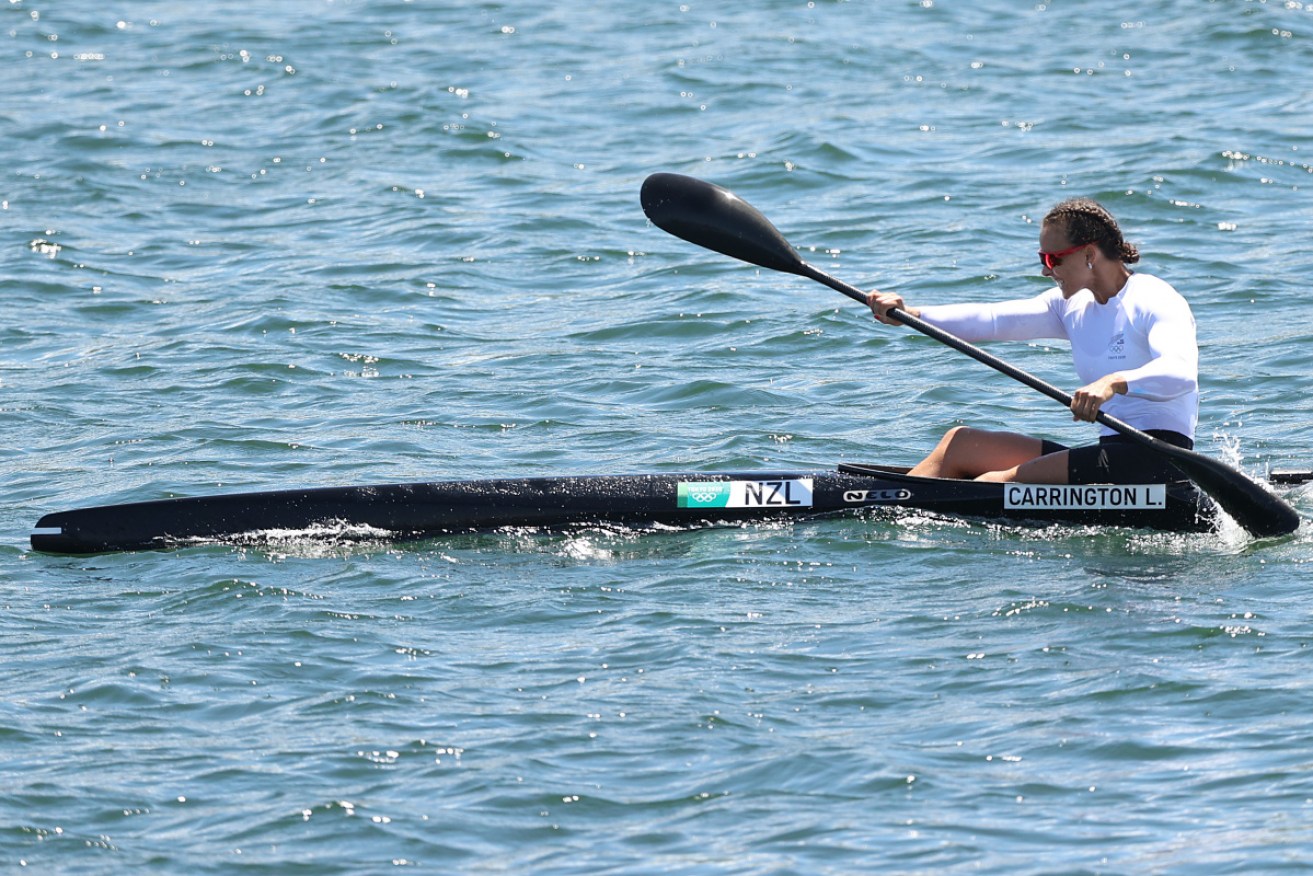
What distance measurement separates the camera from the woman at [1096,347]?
6586 mm

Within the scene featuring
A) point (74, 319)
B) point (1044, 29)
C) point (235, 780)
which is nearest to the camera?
point (235, 780)

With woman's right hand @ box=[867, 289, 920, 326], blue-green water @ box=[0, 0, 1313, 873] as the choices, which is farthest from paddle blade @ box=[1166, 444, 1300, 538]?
woman's right hand @ box=[867, 289, 920, 326]

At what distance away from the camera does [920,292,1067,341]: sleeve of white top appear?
23.1ft

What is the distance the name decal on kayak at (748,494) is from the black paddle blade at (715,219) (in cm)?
89

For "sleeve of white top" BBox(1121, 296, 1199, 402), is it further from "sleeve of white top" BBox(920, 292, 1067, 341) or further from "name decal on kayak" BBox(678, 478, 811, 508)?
"name decal on kayak" BBox(678, 478, 811, 508)

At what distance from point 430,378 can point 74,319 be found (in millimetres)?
2674

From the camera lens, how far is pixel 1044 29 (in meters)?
18.4

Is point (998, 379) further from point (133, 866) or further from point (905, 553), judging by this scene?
point (133, 866)

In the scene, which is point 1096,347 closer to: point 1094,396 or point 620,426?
point 1094,396

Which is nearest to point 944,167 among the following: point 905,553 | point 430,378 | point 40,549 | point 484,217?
point 484,217

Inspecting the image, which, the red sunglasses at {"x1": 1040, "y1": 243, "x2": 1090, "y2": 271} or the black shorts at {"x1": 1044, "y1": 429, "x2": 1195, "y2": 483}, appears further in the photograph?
the black shorts at {"x1": 1044, "y1": 429, "x2": 1195, "y2": 483}

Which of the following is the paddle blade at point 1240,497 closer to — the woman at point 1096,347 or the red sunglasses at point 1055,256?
the woman at point 1096,347

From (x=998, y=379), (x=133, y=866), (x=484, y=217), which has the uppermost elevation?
(x=484, y=217)

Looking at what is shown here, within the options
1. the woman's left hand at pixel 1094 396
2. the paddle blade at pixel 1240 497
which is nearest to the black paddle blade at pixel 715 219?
the woman's left hand at pixel 1094 396
